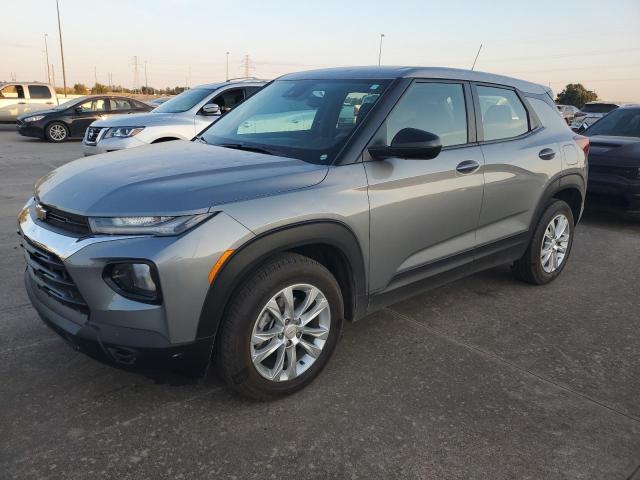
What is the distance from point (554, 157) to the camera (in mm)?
4293

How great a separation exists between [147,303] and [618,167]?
20.7ft

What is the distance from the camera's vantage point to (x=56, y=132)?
15852mm

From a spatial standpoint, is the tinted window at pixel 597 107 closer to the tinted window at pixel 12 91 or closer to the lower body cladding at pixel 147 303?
the lower body cladding at pixel 147 303

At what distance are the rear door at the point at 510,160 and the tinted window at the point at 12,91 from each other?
19764mm

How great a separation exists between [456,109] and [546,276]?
188cm

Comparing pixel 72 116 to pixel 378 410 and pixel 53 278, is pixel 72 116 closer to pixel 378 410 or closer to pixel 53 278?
pixel 53 278

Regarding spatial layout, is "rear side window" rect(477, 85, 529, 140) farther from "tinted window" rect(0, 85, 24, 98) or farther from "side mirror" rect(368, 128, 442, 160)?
"tinted window" rect(0, 85, 24, 98)

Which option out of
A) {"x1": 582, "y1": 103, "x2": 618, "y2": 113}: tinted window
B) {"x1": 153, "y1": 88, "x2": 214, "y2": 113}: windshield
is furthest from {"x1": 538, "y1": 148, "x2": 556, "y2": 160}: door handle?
{"x1": 582, "y1": 103, "x2": 618, "y2": 113}: tinted window

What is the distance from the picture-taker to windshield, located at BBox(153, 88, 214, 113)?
8672mm

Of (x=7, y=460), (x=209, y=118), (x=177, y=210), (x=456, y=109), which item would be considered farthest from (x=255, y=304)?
(x=209, y=118)

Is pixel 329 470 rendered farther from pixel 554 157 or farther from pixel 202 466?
pixel 554 157

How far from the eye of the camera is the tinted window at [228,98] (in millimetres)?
8836

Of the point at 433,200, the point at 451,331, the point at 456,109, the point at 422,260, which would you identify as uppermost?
the point at 456,109

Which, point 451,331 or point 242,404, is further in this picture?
point 451,331
